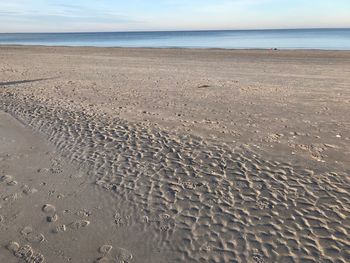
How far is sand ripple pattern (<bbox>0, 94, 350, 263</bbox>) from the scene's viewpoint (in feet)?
17.1

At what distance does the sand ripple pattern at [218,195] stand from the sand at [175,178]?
0.03 m

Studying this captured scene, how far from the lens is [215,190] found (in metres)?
6.76

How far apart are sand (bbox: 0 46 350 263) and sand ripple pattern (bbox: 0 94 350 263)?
3 cm

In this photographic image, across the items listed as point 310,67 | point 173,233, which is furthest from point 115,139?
point 310,67

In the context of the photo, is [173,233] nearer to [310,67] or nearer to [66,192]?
[66,192]

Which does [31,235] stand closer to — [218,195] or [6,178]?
[6,178]

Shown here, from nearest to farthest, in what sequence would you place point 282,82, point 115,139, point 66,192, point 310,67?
1. point 66,192
2. point 115,139
3. point 282,82
4. point 310,67

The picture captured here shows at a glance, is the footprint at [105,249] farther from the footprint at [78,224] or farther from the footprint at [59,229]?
the footprint at [59,229]

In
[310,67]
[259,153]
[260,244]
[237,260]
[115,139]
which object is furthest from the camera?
[310,67]

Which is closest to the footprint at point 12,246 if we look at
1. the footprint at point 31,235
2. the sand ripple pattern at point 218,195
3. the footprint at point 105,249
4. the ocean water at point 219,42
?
the footprint at point 31,235

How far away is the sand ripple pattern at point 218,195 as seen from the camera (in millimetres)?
5219

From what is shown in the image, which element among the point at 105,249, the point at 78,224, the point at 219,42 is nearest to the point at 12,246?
the point at 78,224

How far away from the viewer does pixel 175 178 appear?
285 inches

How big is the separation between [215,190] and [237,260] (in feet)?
6.37
